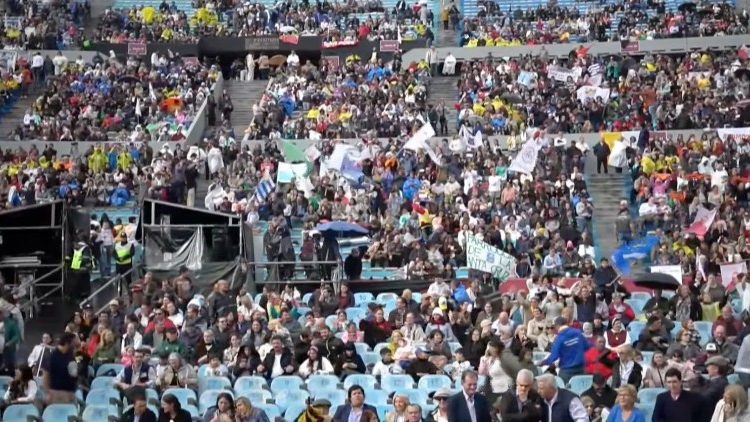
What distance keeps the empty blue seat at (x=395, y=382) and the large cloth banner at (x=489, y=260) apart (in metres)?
8.02

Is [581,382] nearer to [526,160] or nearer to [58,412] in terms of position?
[58,412]

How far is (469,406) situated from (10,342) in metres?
7.67

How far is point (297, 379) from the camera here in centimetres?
1623

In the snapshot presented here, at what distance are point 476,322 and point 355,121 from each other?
54.8ft

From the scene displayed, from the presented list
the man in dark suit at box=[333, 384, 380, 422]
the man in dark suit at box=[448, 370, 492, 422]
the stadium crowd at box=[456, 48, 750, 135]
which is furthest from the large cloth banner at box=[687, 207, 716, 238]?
the man in dark suit at box=[448, 370, 492, 422]

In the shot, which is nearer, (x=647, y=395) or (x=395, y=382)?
(x=647, y=395)

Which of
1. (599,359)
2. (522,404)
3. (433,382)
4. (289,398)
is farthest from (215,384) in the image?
(522,404)

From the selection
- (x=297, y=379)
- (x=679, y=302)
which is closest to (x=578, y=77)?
(x=679, y=302)

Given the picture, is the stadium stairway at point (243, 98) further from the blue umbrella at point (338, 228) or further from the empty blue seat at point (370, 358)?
the empty blue seat at point (370, 358)

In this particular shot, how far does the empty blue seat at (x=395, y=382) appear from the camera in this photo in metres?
16.3

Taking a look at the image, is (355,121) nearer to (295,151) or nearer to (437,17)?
(295,151)

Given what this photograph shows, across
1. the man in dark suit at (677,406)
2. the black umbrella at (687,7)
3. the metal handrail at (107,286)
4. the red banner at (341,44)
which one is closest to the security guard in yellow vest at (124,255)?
the metal handrail at (107,286)

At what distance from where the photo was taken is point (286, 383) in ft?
53.2

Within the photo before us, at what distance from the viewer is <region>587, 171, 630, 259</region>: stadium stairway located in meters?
28.7
